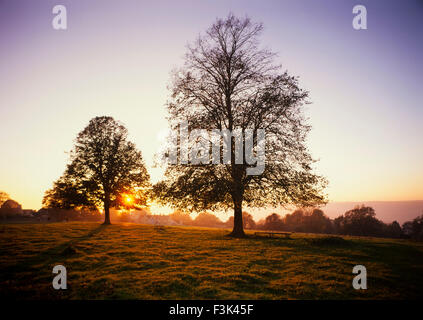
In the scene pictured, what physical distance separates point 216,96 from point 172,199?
34.3 feet

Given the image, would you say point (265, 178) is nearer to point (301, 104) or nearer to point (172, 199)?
point (301, 104)

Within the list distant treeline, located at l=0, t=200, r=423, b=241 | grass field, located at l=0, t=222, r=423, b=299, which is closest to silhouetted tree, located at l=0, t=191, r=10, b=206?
distant treeline, located at l=0, t=200, r=423, b=241

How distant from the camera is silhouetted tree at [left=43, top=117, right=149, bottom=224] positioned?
31.5 m

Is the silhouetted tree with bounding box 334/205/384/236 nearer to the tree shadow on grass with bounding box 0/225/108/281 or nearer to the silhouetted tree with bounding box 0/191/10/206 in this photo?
the tree shadow on grass with bounding box 0/225/108/281

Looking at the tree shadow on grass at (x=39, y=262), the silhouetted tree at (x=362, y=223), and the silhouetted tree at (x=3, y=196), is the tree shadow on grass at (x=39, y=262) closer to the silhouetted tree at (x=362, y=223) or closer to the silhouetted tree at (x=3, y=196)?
the silhouetted tree at (x=362, y=223)

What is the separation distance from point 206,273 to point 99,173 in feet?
92.7

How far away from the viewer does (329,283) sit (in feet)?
25.6

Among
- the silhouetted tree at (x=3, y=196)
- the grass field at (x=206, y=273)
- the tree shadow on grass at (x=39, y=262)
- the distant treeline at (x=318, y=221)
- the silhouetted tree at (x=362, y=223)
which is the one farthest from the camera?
the silhouetted tree at (x=3, y=196)

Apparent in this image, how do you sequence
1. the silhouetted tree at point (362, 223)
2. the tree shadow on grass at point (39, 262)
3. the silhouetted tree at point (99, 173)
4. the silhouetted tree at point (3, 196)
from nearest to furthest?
the tree shadow on grass at point (39, 262)
the silhouetted tree at point (99, 173)
the silhouetted tree at point (362, 223)
the silhouetted tree at point (3, 196)

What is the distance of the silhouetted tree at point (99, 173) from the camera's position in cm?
3155

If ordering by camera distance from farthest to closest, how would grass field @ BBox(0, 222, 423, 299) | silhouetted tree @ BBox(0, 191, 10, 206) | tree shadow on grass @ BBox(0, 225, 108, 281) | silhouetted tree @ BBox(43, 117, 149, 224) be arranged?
silhouetted tree @ BBox(0, 191, 10, 206) → silhouetted tree @ BBox(43, 117, 149, 224) → tree shadow on grass @ BBox(0, 225, 108, 281) → grass field @ BBox(0, 222, 423, 299)

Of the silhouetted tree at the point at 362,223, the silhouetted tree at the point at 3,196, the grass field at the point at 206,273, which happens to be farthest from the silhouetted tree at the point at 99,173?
the silhouetted tree at the point at 3,196

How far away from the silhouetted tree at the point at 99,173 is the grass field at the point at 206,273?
59.6 feet

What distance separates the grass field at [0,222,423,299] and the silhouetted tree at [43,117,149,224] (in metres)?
18.2
